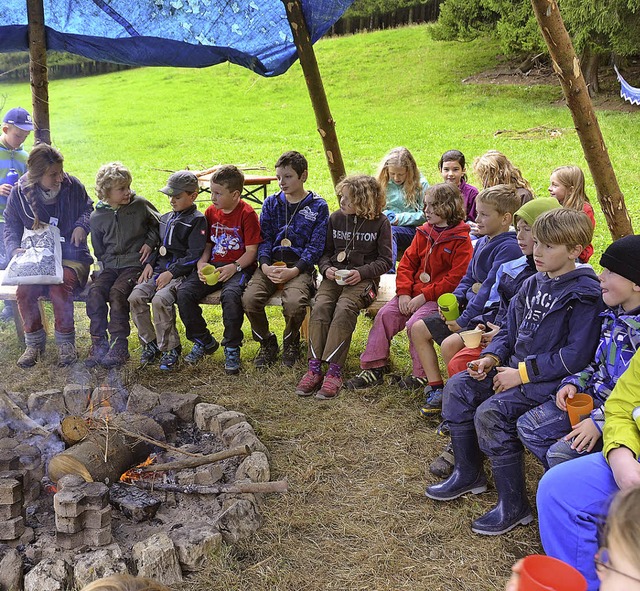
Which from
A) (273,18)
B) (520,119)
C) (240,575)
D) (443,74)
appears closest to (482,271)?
(240,575)

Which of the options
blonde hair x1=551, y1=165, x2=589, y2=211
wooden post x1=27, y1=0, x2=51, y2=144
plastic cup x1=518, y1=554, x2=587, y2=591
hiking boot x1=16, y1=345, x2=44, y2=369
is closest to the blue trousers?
plastic cup x1=518, y1=554, x2=587, y2=591

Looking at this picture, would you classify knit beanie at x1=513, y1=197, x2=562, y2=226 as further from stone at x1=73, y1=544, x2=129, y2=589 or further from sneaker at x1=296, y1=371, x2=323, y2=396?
stone at x1=73, y1=544, x2=129, y2=589

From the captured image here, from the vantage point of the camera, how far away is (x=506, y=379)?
3234 millimetres

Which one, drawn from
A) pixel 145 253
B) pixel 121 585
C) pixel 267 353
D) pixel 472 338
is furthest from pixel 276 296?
pixel 121 585

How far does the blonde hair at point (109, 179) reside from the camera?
16.2ft

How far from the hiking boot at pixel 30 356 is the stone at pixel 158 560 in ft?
8.43

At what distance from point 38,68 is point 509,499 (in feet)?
15.3

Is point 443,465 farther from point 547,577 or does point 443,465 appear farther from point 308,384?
point 547,577

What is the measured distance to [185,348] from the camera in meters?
5.31

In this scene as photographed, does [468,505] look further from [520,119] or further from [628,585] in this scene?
[520,119]

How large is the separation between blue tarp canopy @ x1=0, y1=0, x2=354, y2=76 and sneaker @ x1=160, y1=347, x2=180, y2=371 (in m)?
2.29

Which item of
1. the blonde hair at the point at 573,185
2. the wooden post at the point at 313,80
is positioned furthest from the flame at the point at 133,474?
the blonde hair at the point at 573,185

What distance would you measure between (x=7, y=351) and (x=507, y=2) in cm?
1811

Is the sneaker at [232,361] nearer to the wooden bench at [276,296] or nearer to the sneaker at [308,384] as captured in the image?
the wooden bench at [276,296]
